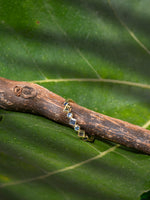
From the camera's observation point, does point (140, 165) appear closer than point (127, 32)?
Yes

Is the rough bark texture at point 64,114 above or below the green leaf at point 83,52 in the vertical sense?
below

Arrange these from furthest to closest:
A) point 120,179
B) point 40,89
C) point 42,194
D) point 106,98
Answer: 1. point 106,98
2. point 40,89
3. point 120,179
4. point 42,194

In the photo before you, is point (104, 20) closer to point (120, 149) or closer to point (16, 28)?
point (16, 28)

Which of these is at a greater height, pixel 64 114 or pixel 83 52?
pixel 83 52

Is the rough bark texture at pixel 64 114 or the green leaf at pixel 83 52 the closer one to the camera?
the rough bark texture at pixel 64 114

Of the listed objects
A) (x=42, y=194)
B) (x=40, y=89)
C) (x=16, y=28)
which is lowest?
(x=42, y=194)

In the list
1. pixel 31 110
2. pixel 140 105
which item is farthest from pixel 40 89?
pixel 140 105

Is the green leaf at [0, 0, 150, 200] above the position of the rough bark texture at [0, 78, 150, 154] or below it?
above

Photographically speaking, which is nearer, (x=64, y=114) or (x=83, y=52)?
(x=64, y=114)
